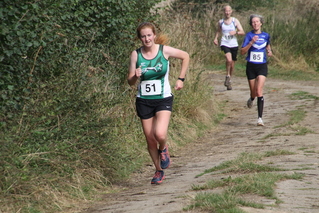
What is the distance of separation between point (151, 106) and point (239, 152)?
2.11 meters

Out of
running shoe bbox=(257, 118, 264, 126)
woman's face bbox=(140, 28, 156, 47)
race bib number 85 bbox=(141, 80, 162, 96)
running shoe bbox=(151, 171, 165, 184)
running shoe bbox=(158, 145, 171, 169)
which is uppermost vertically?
woman's face bbox=(140, 28, 156, 47)

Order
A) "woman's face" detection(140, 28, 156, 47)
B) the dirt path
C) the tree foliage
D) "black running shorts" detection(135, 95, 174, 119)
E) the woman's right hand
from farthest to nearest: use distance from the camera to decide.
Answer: "black running shorts" detection(135, 95, 174, 119)
"woman's face" detection(140, 28, 156, 47)
the woman's right hand
the tree foliage
the dirt path

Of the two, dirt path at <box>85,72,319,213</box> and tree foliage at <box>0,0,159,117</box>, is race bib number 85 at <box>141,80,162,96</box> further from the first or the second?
tree foliage at <box>0,0,159,117</box>

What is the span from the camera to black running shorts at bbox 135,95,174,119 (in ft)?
22.3

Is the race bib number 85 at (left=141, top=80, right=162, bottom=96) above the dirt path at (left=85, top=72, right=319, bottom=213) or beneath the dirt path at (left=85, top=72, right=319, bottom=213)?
above

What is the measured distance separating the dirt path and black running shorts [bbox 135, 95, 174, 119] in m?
0.80

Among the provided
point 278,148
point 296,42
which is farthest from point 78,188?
point 296,42

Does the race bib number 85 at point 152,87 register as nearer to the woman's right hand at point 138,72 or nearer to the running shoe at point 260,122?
the woman's right hand at point 138,72

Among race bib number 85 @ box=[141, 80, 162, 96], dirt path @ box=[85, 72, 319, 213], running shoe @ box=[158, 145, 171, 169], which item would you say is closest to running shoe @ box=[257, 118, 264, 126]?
dirt path @ box=[85, 72, 319, 213]

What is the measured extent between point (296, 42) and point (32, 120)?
48.7ft

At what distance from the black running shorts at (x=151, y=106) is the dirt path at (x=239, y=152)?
80 cm

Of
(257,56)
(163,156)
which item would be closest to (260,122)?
(257,56)

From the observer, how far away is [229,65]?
14.8 metres

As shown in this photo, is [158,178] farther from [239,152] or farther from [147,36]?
[239,152]
